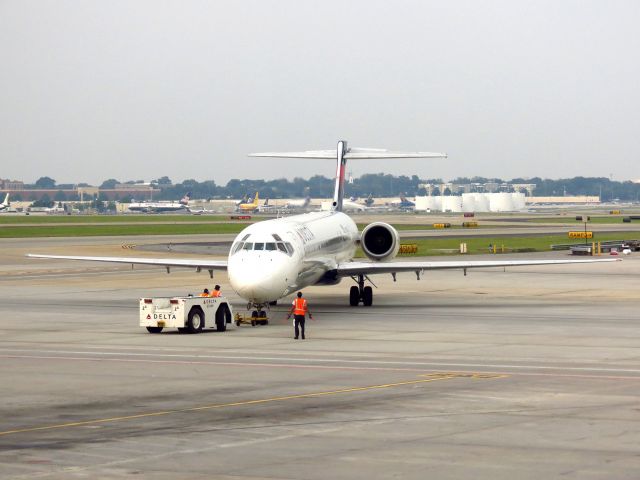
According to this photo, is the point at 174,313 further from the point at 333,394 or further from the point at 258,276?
the point at 333,394

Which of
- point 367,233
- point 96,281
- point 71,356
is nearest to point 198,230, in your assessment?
point 96,281

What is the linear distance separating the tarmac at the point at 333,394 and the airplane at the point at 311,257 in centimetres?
143

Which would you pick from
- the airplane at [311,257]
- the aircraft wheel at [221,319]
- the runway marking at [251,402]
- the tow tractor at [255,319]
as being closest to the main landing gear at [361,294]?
the airplane at [311,257]

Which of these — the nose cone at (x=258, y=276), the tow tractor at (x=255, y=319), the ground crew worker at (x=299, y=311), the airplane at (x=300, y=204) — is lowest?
the tow tractor at (x=255, y=319)

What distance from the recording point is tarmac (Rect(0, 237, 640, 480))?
637 inches

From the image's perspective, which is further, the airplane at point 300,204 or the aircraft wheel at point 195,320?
the airplane at point 300,204

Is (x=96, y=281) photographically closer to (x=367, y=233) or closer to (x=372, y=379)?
(x=367, y=233)

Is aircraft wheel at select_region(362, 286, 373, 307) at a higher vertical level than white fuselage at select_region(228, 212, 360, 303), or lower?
lower

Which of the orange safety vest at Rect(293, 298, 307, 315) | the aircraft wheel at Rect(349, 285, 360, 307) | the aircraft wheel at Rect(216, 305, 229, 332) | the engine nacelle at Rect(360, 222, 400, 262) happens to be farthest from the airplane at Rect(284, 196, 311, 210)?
the orange safety vest at Rect(293, 298, 307, 315)

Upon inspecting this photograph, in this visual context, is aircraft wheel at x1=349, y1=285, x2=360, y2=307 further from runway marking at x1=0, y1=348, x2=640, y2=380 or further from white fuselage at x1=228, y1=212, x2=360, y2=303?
runway marking at x1=0, y1=348, x2=640, y2=380

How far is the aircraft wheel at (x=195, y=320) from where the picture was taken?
3556cm

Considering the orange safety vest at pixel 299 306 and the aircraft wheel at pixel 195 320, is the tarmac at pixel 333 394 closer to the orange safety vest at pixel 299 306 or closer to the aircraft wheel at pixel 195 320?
the aircraft wheel at pixel 195 320

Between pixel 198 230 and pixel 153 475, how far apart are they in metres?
116

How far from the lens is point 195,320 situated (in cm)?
3581
